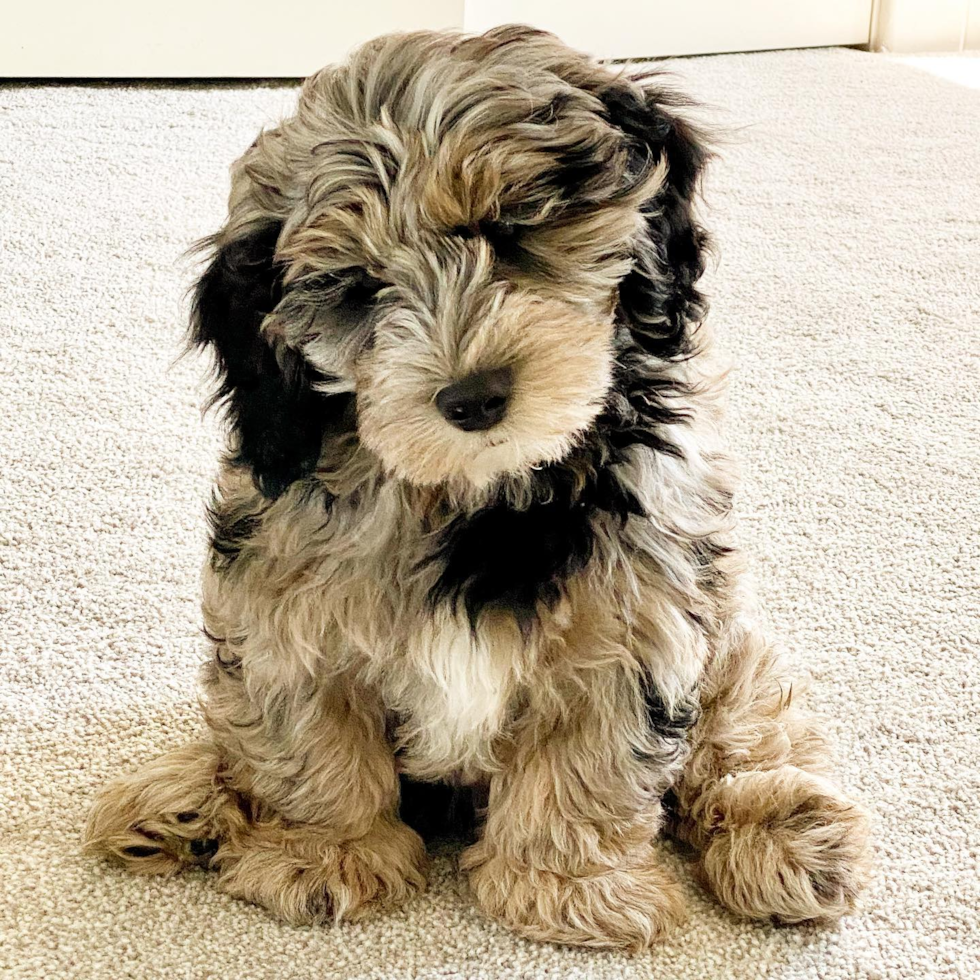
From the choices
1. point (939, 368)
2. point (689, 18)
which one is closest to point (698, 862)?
point (939, 368)

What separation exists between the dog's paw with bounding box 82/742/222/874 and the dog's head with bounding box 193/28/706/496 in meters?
0.44

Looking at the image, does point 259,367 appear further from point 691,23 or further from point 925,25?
point 925,25

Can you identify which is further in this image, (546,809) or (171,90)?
(171,90)

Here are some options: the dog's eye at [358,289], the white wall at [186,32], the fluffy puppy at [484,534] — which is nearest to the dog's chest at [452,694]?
the fluffy puppy at [484,534]

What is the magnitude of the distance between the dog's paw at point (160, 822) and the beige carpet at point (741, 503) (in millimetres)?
31

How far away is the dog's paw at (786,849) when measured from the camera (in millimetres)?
1521

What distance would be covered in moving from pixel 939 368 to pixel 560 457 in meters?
1.61

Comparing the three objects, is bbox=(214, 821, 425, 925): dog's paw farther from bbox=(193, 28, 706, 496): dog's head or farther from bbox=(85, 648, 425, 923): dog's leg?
bbox=(193, 28, 706, 496): dog's head

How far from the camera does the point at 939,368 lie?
2.71 metres

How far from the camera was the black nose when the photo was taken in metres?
1.25

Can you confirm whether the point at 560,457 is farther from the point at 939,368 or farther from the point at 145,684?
the point at 939,368

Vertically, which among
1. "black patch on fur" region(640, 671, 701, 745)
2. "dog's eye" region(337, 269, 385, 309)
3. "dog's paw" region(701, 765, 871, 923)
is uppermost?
"dog's eye" region(337, 269, 385, 309)

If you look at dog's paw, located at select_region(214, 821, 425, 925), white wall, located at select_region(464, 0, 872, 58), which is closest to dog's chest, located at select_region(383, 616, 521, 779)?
dog's paw, located at select_region(214, 821, 425, 925)

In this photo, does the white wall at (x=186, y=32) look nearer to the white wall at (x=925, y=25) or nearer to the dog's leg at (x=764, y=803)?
the white wall at (x=925, y=25)
